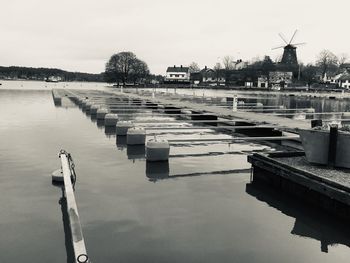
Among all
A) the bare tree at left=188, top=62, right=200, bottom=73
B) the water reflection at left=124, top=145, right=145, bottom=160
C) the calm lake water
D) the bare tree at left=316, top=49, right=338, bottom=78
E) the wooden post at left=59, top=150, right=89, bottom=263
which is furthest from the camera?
the bare tree at left=188, top=62, right=200, bottom=73

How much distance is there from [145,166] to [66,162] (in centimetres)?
402

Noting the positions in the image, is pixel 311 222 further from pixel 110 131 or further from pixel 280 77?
pixel 280 77

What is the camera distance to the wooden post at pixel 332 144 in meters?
9.98

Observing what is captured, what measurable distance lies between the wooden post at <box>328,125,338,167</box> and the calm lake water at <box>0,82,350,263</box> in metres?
1.51

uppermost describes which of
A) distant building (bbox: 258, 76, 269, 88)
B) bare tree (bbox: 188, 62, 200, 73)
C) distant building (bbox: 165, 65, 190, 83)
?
bare tree (bbox: 188, 62, 200, 73)

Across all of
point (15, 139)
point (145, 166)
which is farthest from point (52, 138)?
point (145, 166)

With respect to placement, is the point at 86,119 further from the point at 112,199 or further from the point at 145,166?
the point at 112,199

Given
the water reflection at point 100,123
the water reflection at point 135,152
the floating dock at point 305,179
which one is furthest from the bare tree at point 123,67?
the floating dock at point 305,179

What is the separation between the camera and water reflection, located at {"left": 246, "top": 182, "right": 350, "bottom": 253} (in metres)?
7.98

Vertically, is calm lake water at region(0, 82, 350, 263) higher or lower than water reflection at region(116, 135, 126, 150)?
lower

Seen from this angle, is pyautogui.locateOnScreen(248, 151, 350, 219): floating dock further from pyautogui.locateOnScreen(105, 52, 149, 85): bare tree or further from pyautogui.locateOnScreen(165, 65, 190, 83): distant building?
pyautogui.locateOnScreen(165, 65, 190, 83): distant building

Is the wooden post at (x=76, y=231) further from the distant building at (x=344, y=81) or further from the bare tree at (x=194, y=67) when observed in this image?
the bare tree at (x=194, y=67)

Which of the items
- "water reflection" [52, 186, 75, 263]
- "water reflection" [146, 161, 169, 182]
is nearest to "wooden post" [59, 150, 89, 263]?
"water reflection" [52, 186, 75, 263]

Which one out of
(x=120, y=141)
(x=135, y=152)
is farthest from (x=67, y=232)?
(x=120, y=141)
